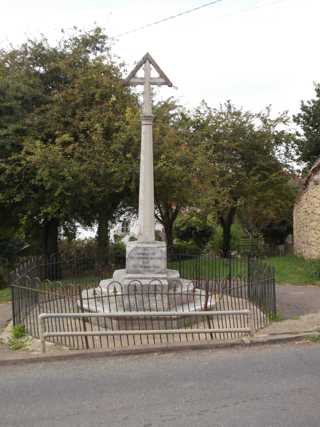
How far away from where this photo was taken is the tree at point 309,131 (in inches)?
1004

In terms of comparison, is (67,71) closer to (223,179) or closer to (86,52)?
(86,52)

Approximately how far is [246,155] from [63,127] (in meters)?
10.1

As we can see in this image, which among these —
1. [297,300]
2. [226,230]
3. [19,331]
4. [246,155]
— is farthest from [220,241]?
[19,331]

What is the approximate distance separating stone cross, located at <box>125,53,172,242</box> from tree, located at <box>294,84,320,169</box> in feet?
60.0

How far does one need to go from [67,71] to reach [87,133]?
6.80 feet

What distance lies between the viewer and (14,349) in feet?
21.1

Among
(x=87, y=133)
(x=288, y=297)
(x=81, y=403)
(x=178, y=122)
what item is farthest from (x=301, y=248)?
(x=81, y=403)

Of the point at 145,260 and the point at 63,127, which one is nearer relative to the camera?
the point at 145,260

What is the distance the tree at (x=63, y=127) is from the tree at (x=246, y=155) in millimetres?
7050

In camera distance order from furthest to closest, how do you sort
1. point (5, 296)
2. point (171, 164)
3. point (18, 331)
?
point (171, 164) < point (5, 296) < point (18, 331)

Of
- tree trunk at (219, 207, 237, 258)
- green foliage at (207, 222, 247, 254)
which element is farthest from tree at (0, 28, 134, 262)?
green foliage at (207, 222, 247, 254)

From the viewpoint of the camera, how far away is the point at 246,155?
824 inches

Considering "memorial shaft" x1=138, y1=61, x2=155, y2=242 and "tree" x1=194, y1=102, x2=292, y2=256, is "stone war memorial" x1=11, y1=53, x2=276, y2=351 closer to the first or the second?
"memorial shaft" x1=138, y1=61, x2=155, y2=242

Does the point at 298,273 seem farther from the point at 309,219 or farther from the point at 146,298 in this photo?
the point at 146,298
